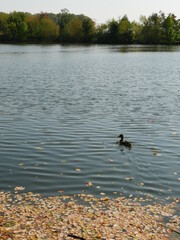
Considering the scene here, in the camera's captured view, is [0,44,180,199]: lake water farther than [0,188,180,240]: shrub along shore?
Yes

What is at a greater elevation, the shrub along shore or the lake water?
the lake water

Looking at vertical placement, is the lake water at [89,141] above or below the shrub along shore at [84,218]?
above

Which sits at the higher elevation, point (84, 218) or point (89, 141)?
point (89, 141)

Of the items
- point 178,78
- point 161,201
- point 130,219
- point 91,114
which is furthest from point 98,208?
point 178,78

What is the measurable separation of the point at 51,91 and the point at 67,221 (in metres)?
33.4

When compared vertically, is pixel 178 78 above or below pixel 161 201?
above

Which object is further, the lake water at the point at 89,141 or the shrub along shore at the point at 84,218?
the lake water at the point at 89,141

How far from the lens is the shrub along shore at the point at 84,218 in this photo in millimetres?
12156

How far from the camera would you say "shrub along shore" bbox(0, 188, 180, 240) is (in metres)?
12.2

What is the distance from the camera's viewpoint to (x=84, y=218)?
1328 cm

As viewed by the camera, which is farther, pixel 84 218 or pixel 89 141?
pixel 89 141

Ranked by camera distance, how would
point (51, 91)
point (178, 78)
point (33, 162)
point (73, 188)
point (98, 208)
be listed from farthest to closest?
point (178, 78)
point (51, 91)
point (33, 162)
point (73, 188)
point (98, 208)

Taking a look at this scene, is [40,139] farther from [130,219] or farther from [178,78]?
[178,78]

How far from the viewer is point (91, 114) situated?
105 ft
